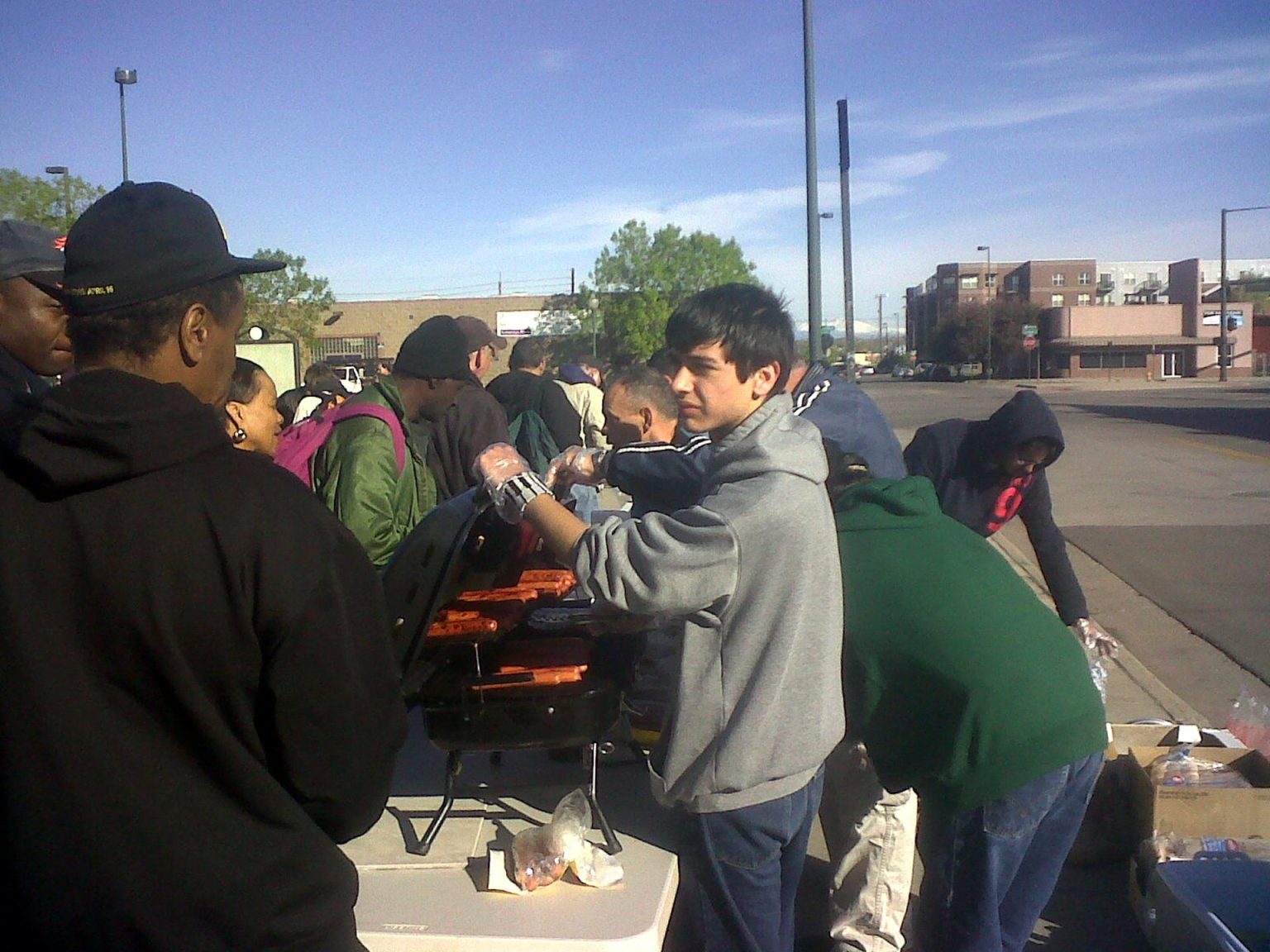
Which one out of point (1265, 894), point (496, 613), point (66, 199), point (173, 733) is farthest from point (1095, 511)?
point (66, 199)

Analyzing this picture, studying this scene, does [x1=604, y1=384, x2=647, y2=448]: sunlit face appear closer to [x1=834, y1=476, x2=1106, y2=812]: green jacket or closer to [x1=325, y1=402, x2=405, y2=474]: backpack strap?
[x1=325, y1=402, x2=405, y2=474]: backpack strap

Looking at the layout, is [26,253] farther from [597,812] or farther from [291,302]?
[291,302]

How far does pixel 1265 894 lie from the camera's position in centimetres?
302

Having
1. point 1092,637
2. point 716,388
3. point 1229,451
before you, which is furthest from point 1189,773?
point 1229,451

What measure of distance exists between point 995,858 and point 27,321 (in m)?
2.83

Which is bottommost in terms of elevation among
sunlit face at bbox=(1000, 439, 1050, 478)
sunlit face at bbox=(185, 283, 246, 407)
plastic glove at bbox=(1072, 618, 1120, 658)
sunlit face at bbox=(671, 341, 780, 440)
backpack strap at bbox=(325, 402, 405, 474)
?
plastic glove at bbox=(1072, 618, 1120, 658)

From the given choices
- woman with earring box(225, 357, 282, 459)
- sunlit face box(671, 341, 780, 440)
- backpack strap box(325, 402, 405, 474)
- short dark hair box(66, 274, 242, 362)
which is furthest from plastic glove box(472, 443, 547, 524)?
backpack strap box(325, 402, 405, 474)

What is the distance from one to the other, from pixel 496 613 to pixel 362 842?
64cm

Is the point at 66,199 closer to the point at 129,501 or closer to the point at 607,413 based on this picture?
the point at 607,413

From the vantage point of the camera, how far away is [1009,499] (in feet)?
13.3

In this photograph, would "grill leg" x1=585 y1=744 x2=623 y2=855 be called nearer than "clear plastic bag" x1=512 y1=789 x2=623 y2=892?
No

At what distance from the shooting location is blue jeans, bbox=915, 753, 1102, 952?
2.31m

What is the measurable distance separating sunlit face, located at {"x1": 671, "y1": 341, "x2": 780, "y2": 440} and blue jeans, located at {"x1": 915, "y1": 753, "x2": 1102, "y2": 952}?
3.12 feet

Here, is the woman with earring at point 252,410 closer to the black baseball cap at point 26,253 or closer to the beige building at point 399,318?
the black baseball cap at point 26,253
